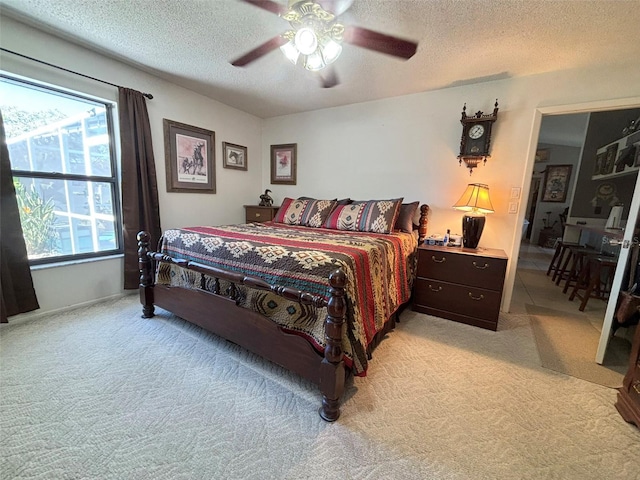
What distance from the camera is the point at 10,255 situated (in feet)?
6.84

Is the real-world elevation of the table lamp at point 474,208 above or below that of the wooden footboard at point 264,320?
above

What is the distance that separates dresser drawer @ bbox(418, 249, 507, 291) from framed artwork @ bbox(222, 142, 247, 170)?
293 cm

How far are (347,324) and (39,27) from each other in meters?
3.30

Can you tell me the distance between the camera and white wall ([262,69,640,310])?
2.45 m

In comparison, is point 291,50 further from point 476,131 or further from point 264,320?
point 476,131

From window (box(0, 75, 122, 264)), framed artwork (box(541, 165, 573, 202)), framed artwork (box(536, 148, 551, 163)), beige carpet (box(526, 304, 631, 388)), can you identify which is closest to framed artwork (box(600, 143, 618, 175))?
framed artwork (box(536, 148, 551, 163))

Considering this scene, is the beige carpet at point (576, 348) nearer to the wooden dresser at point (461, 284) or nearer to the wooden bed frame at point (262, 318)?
→ the wooden dresser at point (461, 284)

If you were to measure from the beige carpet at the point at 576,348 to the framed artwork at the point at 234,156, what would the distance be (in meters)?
4.08

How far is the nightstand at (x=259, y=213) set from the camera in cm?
390

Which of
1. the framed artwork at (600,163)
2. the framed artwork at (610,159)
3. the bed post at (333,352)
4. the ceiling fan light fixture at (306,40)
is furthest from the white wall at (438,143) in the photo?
the framed artwork at (600,163)

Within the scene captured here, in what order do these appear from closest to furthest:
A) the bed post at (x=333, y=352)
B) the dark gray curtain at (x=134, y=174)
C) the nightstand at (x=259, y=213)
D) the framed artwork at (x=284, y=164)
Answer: the bed post at (x=333, y=352), the dark gray curtain at (x=134, y=174), the nightstand at (x=259, y=213), the framed artwork at (x=284, y=164)

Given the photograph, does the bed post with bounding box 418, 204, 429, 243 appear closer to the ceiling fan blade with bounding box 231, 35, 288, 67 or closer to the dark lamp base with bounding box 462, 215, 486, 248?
the dark lamp base with bounding box 462, 215, 486, 248

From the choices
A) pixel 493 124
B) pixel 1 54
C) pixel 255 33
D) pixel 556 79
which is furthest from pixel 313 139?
pixel 1 54

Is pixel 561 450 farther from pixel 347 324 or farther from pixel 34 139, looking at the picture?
pixel 34 139
